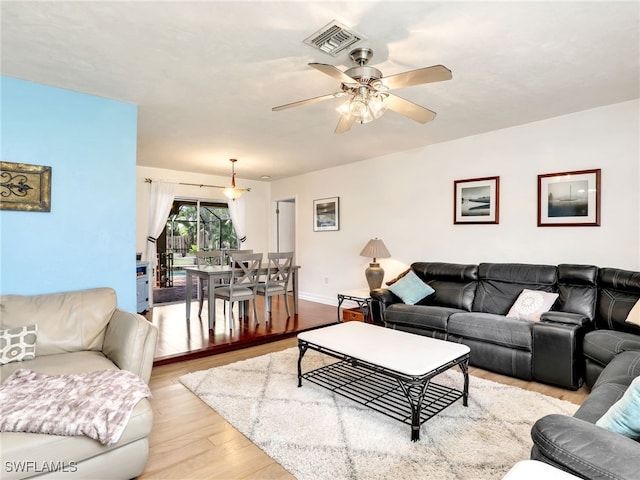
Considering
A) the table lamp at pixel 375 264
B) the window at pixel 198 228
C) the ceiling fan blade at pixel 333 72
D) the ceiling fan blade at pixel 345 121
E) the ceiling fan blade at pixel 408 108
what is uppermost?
the ceiling fan blade at pixel 333 72

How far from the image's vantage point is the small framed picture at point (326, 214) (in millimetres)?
6199

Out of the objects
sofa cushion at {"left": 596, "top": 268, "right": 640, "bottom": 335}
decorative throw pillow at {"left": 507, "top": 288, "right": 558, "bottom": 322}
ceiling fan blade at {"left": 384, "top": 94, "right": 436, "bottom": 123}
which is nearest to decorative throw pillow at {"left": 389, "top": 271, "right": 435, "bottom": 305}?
decorative throw pillow at {"left": 507, "top": 288, "right": 558, "bottom": 322}

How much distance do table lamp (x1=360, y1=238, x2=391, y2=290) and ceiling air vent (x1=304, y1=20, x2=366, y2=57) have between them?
3077 millimetres

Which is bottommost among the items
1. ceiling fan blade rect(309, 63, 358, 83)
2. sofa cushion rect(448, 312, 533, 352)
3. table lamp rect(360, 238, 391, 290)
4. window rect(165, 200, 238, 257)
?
sofa cushion rect(448, 312, 533, 352)

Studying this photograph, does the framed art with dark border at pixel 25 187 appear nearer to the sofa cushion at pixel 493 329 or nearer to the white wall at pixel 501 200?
the white wall at pixel 501 200

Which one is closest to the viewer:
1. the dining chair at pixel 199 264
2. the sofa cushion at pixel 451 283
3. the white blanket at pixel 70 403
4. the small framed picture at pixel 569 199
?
the white blanket at pixel 70 403

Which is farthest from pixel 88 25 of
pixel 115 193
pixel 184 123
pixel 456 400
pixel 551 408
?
pixel 551 408

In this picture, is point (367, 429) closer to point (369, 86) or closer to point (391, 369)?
point (391, 369)

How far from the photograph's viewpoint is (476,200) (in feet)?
14.2

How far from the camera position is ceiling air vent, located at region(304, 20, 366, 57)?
2.05 meters

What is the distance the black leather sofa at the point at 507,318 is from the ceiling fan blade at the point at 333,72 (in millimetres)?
2588

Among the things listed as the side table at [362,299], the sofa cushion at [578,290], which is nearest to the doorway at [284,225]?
the side table at [362,299]

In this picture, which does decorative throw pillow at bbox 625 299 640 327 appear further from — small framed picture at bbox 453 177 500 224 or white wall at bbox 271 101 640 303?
small framed picture at bbox 453 177 500 224

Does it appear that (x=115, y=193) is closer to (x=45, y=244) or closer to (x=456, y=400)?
(x=45, y=244)
